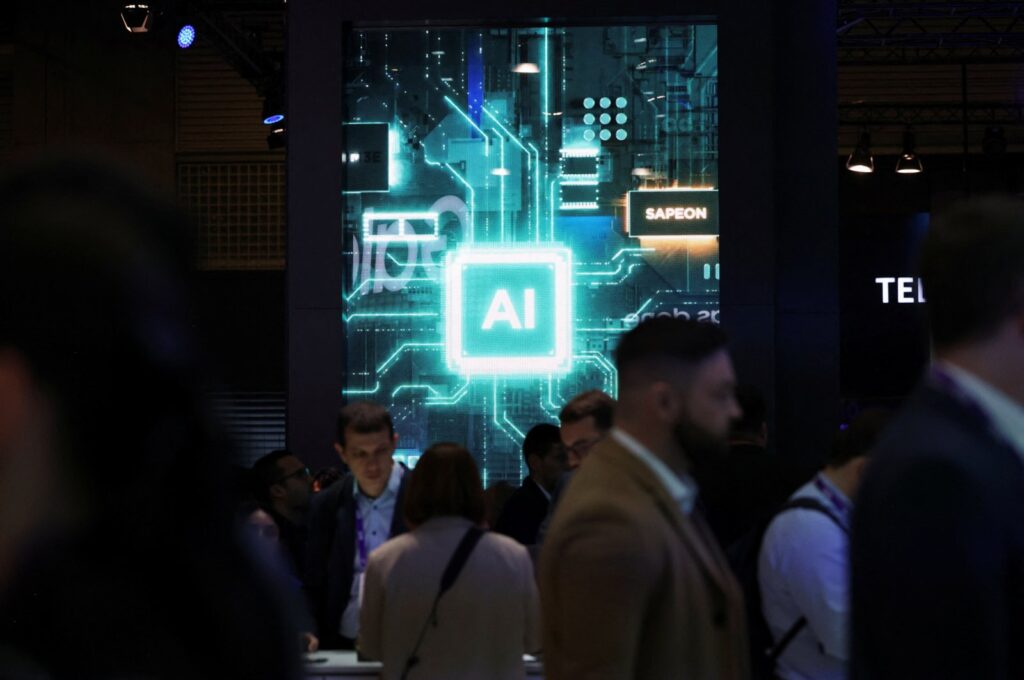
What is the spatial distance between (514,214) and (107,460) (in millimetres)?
7095

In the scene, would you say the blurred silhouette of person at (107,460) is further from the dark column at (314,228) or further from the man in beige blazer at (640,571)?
the dark column at (314,228)

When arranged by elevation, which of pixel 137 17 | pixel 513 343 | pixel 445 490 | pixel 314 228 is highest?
pixel 137 17

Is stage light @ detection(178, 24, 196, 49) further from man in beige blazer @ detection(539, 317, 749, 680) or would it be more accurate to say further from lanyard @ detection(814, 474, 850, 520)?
man in beige blazer @ detection(539, 317, 749, 680)

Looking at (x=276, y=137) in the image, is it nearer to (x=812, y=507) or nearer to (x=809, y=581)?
(x=812, y=507)

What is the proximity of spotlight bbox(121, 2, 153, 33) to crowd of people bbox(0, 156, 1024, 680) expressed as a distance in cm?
793

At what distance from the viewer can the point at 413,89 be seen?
7762mm

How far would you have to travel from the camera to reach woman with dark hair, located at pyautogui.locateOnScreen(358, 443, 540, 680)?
12.3ft

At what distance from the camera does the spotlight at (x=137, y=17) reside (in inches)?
428

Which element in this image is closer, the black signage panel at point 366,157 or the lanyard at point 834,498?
the lanyard at point 834,498

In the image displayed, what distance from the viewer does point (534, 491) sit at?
5.89 metres

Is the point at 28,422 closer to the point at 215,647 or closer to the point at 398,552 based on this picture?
the point at 215,647

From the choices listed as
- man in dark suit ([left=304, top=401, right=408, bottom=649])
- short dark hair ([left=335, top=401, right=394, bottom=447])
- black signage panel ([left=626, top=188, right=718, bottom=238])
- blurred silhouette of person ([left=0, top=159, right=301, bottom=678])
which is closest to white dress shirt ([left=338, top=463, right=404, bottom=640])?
man in dark suit ([left=304, top=401, right=408, bottom=649])

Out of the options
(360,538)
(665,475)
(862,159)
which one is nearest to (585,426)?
(360,538)

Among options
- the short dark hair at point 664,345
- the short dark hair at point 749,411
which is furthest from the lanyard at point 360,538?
the short dark hair at point 664,345
